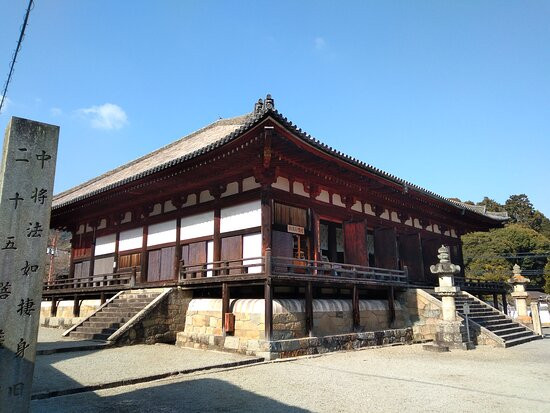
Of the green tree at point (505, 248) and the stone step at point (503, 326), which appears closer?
the stone step at point (503, 326)

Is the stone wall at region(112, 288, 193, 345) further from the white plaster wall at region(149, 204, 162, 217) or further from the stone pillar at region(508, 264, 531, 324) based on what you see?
the stone pillar at region(508, 264, 531, 324)

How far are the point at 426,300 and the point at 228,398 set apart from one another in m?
10.7

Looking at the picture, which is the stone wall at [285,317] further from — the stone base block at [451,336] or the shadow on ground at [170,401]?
the shadow on ground at [170,401]

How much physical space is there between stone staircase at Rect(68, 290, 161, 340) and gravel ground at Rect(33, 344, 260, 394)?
145 cm

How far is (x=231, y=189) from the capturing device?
13703 mm

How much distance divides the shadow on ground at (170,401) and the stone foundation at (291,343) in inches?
127

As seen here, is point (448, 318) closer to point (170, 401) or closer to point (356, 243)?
point (356, 243)

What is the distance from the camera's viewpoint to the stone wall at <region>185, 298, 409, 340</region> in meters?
11.2

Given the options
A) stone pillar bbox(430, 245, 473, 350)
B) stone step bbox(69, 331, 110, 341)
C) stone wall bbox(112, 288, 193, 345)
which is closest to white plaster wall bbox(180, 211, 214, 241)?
stone wall bbox(112, 288, 193, 345)

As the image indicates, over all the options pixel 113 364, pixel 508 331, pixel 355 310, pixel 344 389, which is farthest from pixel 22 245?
pixel 508 331

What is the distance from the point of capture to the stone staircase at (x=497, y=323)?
14.8 metres

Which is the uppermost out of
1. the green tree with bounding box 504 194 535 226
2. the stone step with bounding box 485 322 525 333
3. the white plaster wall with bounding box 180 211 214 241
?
the green tree with bounding box 504 194 535 226

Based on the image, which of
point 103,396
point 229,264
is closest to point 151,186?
point 229,264

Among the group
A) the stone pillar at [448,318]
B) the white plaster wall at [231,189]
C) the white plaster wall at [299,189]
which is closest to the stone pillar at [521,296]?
the stone pillar at [448,318]
